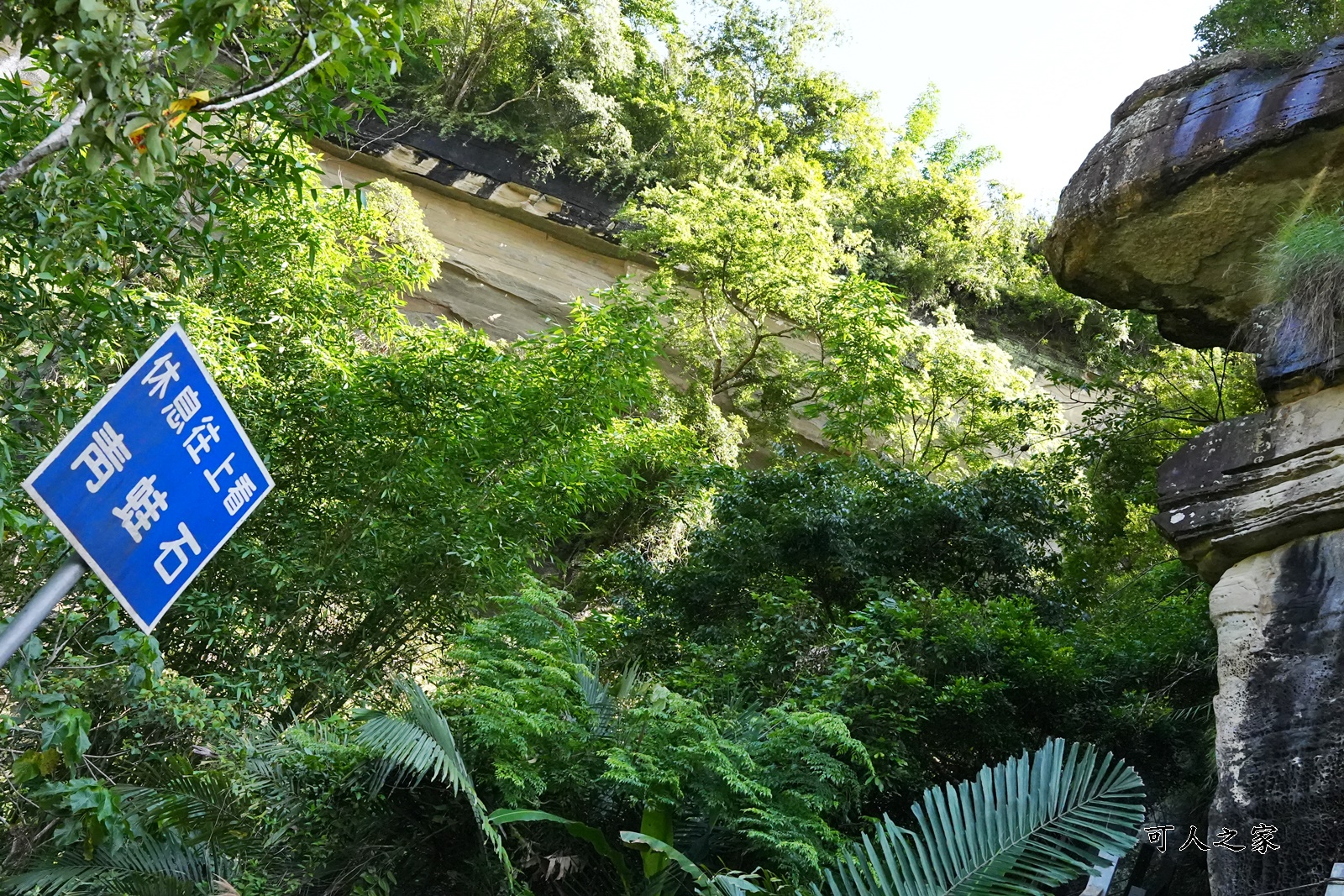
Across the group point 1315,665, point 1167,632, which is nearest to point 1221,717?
point 1315,665

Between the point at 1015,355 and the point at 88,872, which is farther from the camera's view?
the point at 1015,355

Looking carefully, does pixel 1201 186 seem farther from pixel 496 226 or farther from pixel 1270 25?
pixel 496 226

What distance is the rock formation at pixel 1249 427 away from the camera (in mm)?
3906

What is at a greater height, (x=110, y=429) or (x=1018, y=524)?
(x=1018, y=524)

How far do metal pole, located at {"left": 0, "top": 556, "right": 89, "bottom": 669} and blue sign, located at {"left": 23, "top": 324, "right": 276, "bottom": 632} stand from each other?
0.08 metres

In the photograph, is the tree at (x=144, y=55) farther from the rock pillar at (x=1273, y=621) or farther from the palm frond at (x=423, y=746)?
the rock pillar at (x=1273, y=621)

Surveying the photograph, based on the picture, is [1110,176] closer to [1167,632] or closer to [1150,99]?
[1150,99]

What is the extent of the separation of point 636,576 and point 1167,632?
13.0ft

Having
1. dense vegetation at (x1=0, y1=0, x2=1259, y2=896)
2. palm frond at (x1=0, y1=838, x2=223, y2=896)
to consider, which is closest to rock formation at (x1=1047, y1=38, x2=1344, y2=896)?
dense vegetation at (x1=0, y1=0, x2=1259, y2=896)

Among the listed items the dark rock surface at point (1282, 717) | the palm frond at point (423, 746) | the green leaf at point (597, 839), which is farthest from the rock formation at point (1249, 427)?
the palm frond at point (423, 746)

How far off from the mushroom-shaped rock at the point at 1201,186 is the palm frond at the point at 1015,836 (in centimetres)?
356

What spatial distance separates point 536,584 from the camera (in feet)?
19.4

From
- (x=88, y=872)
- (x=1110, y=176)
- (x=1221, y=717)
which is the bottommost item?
(x=88, y=872)

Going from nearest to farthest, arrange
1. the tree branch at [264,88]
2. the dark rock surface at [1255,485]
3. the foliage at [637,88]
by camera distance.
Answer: the tree branch at [264,88], the dark rock surface at [1255,485], the foliage at [637,88]
